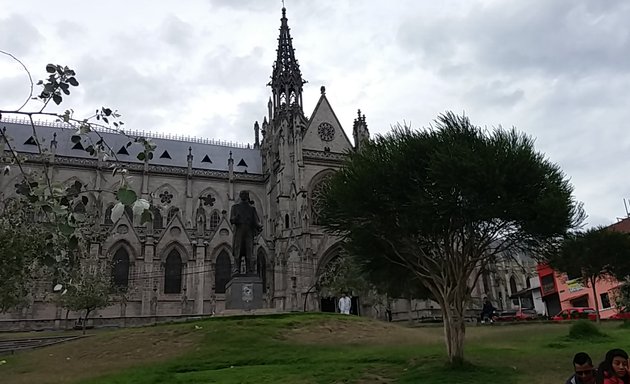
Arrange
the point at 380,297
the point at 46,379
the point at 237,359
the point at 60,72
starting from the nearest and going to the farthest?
the point at 60,72 → the point at 46,379 → the point at 237,359 → the point at 380,297

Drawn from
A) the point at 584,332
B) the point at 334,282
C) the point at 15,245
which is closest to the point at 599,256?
the point at 584,332

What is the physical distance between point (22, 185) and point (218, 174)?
52980 mm

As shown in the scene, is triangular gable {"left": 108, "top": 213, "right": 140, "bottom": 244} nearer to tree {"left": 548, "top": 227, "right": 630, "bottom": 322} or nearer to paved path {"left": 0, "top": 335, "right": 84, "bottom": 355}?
paved path {"left": 0, "top": 335, "right": 84, "bottom": 355}

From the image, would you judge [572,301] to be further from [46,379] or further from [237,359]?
[46,379]

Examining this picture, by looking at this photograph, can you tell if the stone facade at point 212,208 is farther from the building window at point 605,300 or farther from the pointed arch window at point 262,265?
the building window at point 605,300

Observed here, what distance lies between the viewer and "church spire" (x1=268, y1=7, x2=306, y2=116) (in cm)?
5424

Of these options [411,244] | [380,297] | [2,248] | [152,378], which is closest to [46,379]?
[152,378]

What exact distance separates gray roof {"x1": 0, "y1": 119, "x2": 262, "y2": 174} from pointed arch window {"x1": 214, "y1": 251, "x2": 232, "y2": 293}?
46.1 ft

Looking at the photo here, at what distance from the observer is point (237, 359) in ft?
54.9

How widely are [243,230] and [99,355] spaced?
7.57 metres

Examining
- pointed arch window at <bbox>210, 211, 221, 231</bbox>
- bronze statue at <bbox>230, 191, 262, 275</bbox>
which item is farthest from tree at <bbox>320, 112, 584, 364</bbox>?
pointed arch window at <bbox>210, 211, 221, 231</bbox>

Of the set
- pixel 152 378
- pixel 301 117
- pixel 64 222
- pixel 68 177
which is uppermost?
pixel 301 117

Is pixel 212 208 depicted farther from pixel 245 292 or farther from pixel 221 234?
pixel 245 292

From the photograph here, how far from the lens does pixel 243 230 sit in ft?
76.5
